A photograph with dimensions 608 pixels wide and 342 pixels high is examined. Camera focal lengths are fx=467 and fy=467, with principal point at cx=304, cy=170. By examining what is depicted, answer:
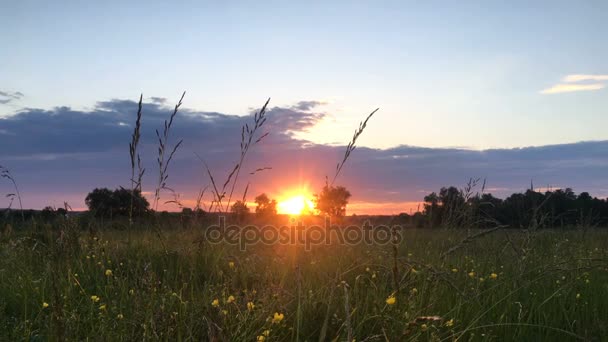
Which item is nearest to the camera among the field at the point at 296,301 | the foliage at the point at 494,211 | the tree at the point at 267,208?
the field at the point at 296,301

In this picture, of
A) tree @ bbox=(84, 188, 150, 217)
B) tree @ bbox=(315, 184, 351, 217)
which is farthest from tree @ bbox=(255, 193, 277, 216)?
tree @ bbox=(84, 188, 150, 217)

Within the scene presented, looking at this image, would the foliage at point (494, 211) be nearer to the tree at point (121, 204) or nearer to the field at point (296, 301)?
the field at point (296, 301)

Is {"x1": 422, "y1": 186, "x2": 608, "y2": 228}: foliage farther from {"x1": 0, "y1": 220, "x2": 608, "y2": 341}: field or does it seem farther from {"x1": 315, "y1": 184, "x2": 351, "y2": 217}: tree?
{"x1": 315, "y1": 184, "x2": 351, "y2": 217}: tree

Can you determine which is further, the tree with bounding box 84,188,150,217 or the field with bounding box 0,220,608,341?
the tree with bounding box 84,188,150,217

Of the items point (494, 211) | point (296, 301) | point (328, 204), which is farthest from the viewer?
point (494, 211)

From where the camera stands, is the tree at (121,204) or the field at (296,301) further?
the tree at (121,204)

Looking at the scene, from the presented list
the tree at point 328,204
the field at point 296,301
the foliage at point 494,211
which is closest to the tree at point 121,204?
the field at point 296,301

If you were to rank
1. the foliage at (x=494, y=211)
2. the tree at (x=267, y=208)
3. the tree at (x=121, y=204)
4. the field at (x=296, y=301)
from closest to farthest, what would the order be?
1. the field at (x=296, y=301)
2. the tree at (x=121, y=204)
3. the foliage at (x=494, y=211)
4. the tree at (x=267, y=208)

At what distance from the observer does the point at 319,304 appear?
11.2 ft

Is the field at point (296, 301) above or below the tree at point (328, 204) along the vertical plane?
below

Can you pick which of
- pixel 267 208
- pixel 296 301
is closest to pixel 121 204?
pixel 267 208

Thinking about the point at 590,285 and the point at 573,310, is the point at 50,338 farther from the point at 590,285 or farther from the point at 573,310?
the point at 590,285

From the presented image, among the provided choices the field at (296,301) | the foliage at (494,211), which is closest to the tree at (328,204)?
the field at (296,301)

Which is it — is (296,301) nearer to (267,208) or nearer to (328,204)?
(328,204)
